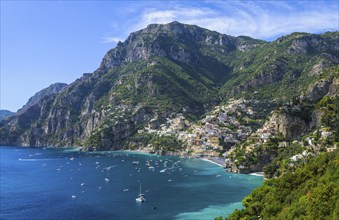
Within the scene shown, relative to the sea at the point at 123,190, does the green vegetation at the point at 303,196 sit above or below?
above

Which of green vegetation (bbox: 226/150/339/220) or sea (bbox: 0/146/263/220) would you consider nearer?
green vegetation (bbox: 226/150/339/220)

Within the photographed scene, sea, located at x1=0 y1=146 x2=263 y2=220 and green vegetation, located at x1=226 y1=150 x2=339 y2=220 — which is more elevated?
green vegetation, located at x1=226 y1=150 x2=339 y2=220

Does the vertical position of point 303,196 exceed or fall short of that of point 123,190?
it exceeds it

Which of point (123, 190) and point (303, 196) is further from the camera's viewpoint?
point (123, 190)

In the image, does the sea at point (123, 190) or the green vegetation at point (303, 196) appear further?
the sea at point (123, 190)

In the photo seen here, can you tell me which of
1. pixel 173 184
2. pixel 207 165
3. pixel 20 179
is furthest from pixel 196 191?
pixel 20 179
